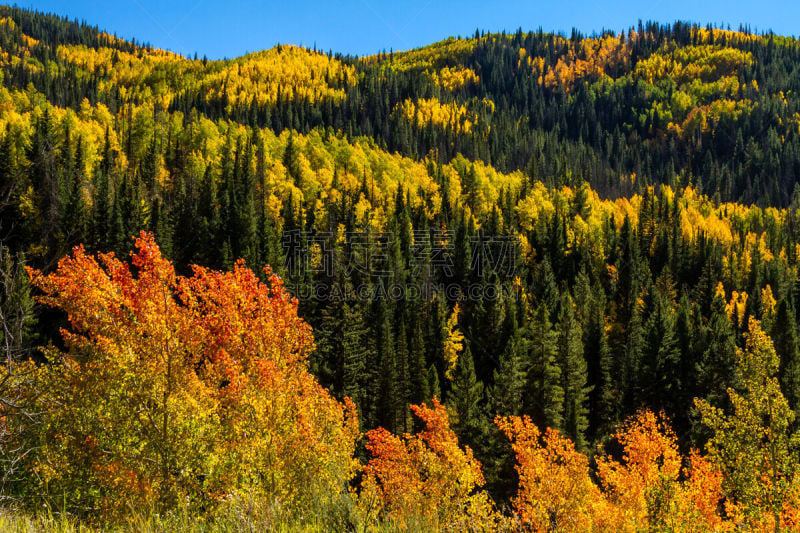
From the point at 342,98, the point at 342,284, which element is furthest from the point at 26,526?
the point at 342,98

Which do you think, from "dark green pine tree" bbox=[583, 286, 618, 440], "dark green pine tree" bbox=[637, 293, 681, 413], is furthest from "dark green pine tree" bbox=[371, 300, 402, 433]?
"dark green pine tree" bbox=[637, 293, 681, 413]

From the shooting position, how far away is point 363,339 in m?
50.5

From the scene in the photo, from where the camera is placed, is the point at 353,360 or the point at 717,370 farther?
the point at 353,360

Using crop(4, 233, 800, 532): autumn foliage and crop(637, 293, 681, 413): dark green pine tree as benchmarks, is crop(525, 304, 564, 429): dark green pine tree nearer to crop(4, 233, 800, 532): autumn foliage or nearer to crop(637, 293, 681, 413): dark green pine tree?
crop(637, 293, 681, 413): dark green pine tree

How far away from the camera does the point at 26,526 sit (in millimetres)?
5957

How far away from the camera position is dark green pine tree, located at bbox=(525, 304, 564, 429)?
1511 inches

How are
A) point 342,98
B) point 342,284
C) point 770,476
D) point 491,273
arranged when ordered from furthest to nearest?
point 342,98
point 491,273
point 342,284
point 770,476

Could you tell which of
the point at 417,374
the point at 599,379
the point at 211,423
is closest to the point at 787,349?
the point at 599,379

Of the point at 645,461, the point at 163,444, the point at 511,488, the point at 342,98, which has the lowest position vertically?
the point at 511,488

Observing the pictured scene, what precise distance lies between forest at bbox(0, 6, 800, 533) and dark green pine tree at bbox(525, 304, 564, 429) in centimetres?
21

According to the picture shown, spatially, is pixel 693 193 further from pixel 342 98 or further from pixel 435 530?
pixel 435 530

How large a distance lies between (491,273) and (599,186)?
10440 cm

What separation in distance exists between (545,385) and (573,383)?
3.11m

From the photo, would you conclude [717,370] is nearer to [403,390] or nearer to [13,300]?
Answer: [403,390]
